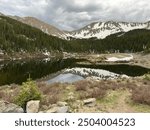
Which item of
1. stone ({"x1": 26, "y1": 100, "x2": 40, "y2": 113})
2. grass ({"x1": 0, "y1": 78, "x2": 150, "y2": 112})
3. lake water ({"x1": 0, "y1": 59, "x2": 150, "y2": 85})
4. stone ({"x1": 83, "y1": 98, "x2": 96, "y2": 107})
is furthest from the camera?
lake water ({"x1": 0, "y1": 59, "x2": 150, "y2": 85})

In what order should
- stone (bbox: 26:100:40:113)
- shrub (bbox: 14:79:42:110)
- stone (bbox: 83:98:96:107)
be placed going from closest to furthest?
stone (bbox: 26:100:40:113) → shrub (bbox: 14:79:42:110) → stone (bbox: 83:98:96:107)

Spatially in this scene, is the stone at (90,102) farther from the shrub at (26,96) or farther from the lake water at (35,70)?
the lake water at (35,70)

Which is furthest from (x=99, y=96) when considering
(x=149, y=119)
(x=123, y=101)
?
(x=149, y=119)

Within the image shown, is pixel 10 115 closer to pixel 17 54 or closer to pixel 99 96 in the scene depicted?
pixel 99 96

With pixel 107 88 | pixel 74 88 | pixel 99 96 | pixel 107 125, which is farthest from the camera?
pixel 74 88

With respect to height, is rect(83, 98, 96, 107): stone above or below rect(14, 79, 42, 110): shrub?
below

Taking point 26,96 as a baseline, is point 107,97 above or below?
below

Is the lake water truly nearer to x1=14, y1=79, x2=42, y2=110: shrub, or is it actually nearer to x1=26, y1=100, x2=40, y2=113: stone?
x1=14, y1=79, x2=42, y2=110: shrub

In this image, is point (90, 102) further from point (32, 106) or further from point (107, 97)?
point (32, 106)

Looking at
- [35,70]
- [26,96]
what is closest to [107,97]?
[26,96]

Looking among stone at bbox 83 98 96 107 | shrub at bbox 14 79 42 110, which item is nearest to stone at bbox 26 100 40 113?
shrub at bbox 14 79 42 110

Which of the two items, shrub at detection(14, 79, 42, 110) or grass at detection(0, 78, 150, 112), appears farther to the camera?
grass at detection(0, 78, 150, 112)
